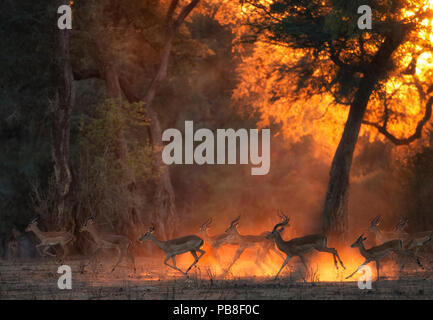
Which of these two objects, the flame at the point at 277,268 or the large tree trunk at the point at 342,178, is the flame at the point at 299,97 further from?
the flame at the point at 277,268

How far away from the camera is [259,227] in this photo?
36.2m

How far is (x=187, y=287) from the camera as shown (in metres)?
15.9

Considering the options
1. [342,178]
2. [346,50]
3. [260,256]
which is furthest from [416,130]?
[260,256]

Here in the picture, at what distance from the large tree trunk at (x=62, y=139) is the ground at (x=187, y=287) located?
4.69 m

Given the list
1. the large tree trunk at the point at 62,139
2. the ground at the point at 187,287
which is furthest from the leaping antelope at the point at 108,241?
the large tree trunk at the point at 62,139

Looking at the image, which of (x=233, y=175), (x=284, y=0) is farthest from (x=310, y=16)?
(x=233, y=175)

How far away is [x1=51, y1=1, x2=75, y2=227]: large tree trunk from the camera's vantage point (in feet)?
77.7

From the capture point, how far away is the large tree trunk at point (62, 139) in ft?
77.7

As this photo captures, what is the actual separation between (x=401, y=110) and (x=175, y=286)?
46.4ft

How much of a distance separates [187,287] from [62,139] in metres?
9.38

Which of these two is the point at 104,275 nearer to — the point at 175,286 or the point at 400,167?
the point at 175,286

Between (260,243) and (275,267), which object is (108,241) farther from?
(275,267)

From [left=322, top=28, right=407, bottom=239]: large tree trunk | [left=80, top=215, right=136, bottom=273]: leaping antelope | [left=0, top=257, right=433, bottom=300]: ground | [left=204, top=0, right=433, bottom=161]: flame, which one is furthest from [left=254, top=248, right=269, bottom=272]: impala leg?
[left=204, top=0, right=433, bottom=161]: flame

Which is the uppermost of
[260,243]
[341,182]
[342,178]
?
[342,178]
